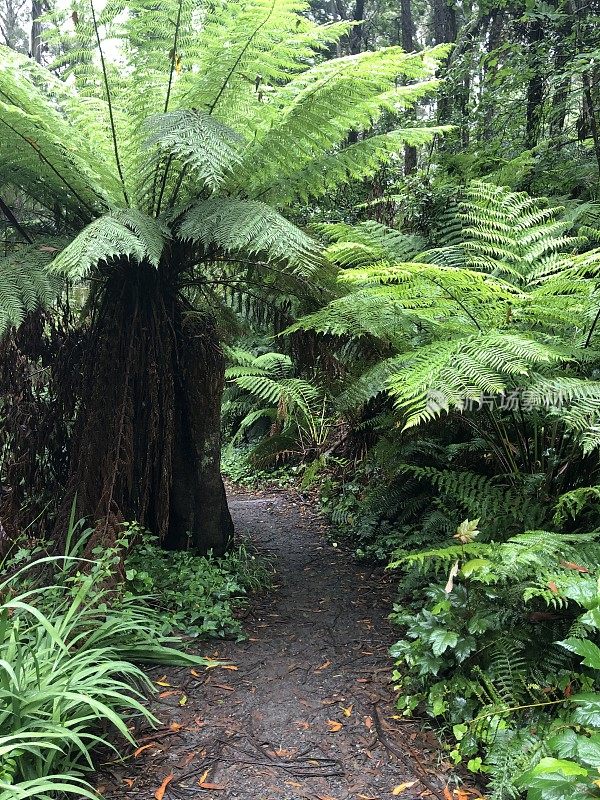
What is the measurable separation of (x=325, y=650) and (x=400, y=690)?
45cm

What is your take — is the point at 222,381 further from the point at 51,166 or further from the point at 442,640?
the point at 442,640

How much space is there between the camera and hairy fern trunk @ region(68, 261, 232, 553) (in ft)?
8.91

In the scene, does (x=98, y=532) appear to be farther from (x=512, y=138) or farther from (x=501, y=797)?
(x=512, y=138)

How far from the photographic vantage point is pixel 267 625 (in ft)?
8.90

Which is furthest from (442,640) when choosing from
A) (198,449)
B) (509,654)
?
(198,449)

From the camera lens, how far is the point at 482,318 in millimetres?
2336

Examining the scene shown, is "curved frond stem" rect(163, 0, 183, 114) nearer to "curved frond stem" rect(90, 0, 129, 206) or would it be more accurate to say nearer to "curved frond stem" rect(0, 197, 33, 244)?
"curved frond stem" rect(90, 0, 129, 206)

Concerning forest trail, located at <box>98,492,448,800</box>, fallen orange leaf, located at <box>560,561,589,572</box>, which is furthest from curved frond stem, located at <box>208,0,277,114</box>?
forest trail, located at <box>98,492,448,800</box>

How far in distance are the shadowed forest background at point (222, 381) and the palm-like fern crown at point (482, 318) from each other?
0.05 feet

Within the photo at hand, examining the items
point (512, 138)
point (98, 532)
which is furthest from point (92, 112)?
point (512, 138)

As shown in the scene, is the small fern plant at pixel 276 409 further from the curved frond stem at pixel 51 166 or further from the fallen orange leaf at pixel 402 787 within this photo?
the fallen orange leaf at pixel 402 787

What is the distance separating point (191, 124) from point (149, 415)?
1.40m

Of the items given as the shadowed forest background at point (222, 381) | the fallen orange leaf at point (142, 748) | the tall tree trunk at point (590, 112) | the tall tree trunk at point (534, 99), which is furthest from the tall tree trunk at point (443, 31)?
the fallen orange leaf at point (142, 748)

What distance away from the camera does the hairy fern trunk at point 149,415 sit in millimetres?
2715
